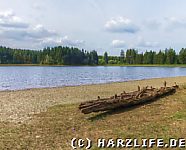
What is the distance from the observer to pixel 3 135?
9.46 meters

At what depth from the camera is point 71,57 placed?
15412 cm

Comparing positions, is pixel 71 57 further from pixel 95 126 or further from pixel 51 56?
pixel 95 126

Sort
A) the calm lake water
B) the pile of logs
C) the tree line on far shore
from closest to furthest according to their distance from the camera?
the pile of logs < the calm lake water < the tree line on far shore

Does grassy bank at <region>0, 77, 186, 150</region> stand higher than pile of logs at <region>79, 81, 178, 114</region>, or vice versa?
pile of logs at <region>79, 81, 178, 114</region>

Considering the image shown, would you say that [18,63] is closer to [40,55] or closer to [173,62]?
[40,55]

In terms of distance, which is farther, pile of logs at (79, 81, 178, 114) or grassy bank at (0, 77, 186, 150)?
pile of logs at (79, 81, 178, 114)

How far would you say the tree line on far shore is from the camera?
144125 mm

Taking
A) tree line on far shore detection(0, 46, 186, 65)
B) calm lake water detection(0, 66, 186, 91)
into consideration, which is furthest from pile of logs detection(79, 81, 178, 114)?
tree line on far shore detection(0, 46, 186, 65)

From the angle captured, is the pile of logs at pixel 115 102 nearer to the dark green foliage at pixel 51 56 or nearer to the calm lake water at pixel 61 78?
the calm lake water at pixel 61 78

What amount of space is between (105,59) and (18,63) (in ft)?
185

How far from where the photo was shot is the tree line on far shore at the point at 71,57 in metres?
144

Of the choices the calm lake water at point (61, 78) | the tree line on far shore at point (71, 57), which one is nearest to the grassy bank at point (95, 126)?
the calm lake water at point (61, 78)

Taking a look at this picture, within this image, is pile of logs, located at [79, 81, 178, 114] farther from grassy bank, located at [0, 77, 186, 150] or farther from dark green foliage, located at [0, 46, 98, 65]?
dark green foliage, located at [0, 46, 98, 65]

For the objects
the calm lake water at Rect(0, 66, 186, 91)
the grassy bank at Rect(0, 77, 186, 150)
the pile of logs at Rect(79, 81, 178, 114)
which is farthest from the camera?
the calm lake water at Rect(0, 66, 186, 91)
